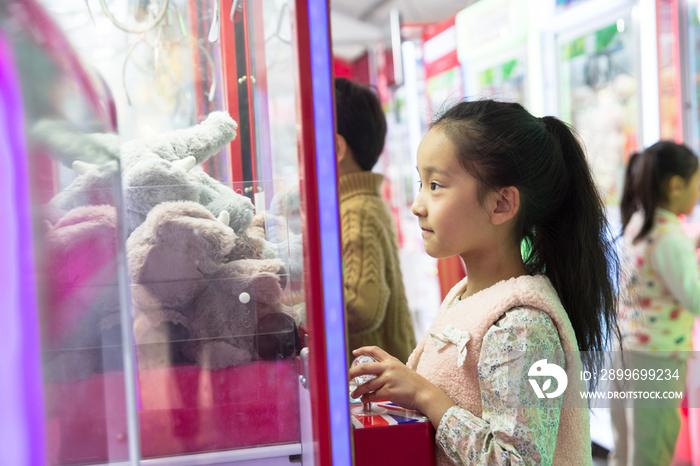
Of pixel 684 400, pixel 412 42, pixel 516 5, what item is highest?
pixel 412 42

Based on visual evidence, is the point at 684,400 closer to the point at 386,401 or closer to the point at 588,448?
the point at 588,448

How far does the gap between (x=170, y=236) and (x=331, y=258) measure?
229 millimetres

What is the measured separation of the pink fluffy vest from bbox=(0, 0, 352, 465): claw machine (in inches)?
10.4

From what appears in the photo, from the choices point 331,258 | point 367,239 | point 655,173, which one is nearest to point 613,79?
point 655,173

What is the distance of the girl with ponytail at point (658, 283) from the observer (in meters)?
1.99

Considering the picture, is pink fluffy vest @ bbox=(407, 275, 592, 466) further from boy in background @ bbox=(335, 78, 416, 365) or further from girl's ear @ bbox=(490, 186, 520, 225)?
boy in background @ bbox=(335, 78, 416, 365)

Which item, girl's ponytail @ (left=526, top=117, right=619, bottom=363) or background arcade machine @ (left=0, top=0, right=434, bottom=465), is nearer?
background arcade machine @ (left=0, top=0, right=434, bottom=465)

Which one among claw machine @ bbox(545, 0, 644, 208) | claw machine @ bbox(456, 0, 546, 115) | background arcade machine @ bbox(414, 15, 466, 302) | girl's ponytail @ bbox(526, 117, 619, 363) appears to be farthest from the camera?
background arcade machine @ bbox(414, 15, 466, 302)

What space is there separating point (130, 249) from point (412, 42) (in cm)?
468

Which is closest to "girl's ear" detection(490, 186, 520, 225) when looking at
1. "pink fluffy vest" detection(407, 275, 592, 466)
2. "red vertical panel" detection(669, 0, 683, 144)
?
"pink fluffy vest" detection(407, 275, 592, 466)

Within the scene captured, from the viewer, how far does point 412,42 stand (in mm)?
5027

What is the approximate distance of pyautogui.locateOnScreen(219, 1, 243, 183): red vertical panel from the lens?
86cm

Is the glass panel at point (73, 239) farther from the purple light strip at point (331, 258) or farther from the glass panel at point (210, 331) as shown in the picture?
the purple light strip at point (331, 258)

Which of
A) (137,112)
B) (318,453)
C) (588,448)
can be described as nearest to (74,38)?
(137,112)
